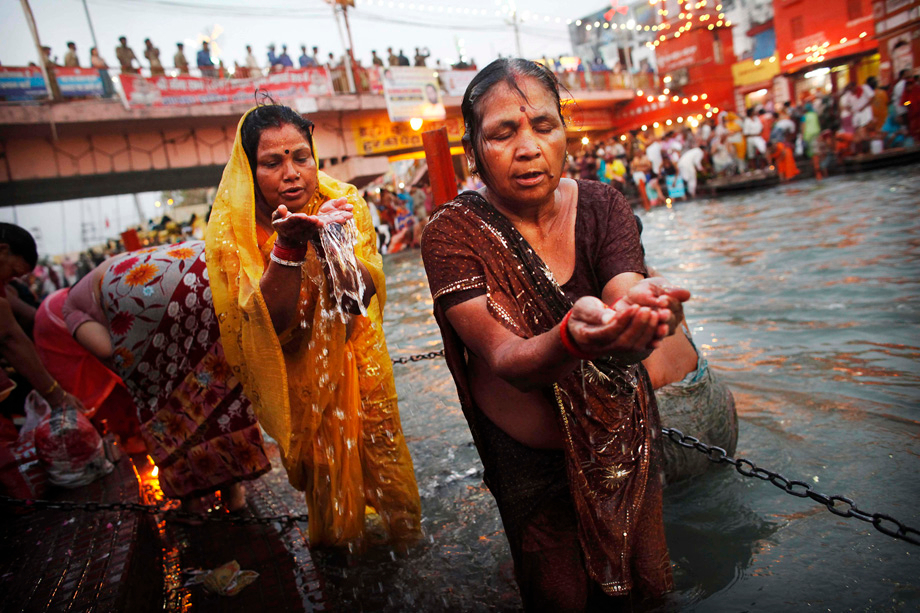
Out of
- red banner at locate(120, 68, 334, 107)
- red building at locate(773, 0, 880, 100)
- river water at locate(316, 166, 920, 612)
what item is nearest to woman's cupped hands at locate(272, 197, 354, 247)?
river water at locate(316, 166, 920, 612)

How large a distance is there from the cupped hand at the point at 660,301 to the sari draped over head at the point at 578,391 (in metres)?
0.44

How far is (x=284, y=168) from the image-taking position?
2.57 metres

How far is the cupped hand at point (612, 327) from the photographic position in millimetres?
1196

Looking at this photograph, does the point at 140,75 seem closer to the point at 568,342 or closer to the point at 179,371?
the point at 179,371

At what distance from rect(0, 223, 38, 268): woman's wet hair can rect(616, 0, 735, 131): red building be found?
3262cm

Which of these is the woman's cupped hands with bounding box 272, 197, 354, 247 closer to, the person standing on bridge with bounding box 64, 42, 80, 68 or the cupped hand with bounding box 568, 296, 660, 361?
the cupped hand with bounding box 568, 296, 660, 361

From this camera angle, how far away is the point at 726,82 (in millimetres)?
32812

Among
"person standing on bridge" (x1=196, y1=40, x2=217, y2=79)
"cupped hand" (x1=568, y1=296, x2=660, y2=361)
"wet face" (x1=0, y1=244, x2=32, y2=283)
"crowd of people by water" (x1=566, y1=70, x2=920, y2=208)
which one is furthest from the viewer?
"person standing on bridge" (x1=196, y1=40, x2=217, y2=79)

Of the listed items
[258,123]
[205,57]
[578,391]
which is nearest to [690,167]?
[205,57]

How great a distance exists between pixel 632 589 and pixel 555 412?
0.64 m

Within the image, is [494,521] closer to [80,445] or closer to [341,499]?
[341,499]

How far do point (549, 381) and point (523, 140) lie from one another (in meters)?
0.70

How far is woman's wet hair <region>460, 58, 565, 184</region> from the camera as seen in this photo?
69.1 inches

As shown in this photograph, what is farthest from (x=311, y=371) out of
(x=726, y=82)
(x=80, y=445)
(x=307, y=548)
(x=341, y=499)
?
(x=726, y=82)
